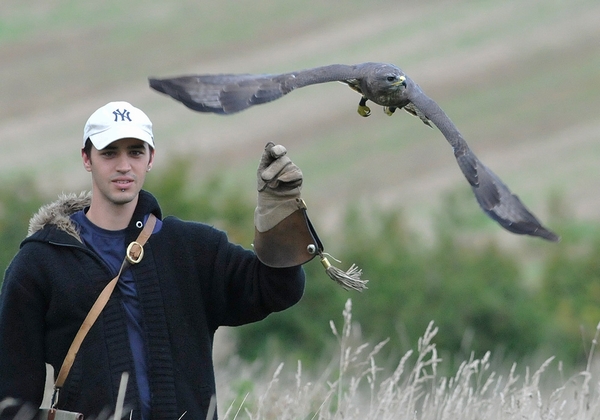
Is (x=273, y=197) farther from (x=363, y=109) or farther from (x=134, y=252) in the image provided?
(x=363, y=109)

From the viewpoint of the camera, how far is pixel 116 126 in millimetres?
3174

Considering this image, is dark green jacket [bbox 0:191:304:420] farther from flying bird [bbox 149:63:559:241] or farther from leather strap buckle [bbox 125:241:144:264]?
flying bird [bbox 149:63:559:241]

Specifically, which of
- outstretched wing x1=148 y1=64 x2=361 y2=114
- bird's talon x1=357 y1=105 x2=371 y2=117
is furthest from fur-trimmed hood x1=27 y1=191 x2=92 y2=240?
bird's talon x1=357 y1=105 x2=371 y2=117

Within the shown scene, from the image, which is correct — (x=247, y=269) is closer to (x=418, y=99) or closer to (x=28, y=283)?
(x=28, y=283)

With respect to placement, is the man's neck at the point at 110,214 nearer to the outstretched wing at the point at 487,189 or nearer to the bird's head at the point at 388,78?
the bird's head at the point at 388,78

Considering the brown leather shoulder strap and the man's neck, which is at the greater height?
the man's neck

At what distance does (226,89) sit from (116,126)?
1.17ft

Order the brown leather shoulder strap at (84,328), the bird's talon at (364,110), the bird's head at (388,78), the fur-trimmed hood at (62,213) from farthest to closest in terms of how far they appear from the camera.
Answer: the bird's talon at (364,110) < the bird's head at (388,78) < the fur-trimmed hood at (62,213) < the brown leather shoulder strap at (84,328)

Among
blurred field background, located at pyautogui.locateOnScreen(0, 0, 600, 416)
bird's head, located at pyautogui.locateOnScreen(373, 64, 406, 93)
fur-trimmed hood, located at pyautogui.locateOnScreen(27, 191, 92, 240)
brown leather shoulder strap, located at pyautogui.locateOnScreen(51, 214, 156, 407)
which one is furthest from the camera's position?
blurred field background, located at pyautogui.locateOnScreen(0, 0, 600, 416)

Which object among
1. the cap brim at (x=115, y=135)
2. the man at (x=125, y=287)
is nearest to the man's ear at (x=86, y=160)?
the man at (x=125, y=287)

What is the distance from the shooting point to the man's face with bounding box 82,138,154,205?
3.18 metres

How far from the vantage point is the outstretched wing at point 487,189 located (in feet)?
10.6

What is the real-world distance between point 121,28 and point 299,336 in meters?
27.2

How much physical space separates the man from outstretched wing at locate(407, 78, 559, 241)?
2.07 ft
